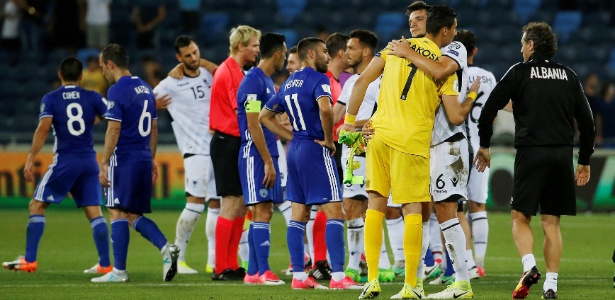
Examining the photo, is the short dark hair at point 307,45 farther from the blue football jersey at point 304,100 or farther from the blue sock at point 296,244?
the blue sock at point 296,244

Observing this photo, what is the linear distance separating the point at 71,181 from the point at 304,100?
3.31 meters

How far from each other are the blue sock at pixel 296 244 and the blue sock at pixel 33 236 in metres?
3.38

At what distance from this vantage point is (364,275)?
37.1 ft

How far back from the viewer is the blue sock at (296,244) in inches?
383

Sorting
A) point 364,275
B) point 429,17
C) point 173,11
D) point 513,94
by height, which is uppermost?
point 173,11

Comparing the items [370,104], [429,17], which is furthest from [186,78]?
[429,17]

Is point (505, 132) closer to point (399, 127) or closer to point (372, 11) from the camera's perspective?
point (372, 11)

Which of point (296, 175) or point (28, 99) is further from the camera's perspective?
point (28, 99)

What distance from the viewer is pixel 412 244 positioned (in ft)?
27.7

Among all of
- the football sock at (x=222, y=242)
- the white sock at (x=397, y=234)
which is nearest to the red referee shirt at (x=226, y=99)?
Result: the football sock at (x=222, y=242)

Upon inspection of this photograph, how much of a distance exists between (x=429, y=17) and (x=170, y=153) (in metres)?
11.8

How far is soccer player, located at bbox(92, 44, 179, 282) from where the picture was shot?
10570mm

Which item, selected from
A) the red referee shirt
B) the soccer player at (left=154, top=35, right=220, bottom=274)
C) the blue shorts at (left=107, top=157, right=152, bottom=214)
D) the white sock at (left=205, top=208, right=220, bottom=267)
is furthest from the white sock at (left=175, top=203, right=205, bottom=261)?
the red referee shirt

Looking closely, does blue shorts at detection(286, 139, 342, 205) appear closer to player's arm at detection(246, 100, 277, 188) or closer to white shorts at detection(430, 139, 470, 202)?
player's arm at detection(246, 100, 277, 188)
